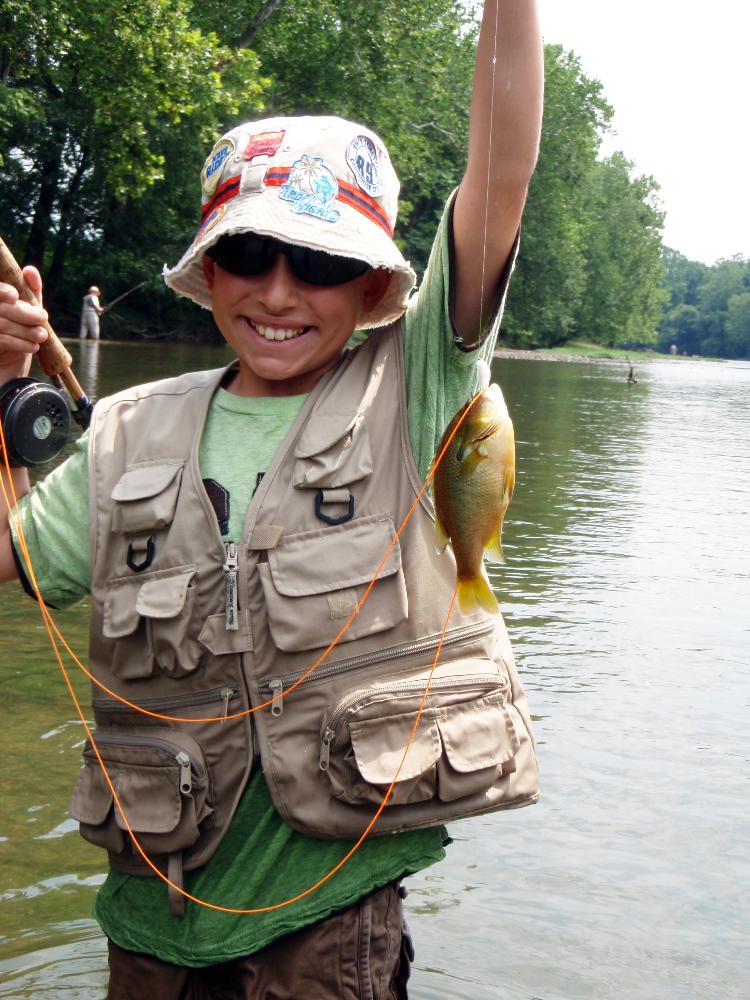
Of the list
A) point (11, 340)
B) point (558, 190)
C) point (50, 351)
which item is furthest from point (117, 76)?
point (558, 190)

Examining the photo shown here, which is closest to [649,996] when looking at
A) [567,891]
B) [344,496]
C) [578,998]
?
[578,998]

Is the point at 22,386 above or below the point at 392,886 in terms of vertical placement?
above

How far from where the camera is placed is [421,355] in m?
2.55

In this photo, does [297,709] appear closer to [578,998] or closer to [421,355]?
[421,355]

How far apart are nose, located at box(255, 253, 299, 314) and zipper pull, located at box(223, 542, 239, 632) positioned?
1.66 ft

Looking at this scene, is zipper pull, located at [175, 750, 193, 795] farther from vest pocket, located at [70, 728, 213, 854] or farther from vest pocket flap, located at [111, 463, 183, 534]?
vest pocket flap, located at [111, 463, 183, 534]

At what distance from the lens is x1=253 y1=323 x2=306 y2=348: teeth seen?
8.33 feet

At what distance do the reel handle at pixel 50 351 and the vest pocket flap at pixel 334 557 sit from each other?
0.74 metres

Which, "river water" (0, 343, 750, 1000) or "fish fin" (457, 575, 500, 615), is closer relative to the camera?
"fish fin" (457, 575, 500, 615)

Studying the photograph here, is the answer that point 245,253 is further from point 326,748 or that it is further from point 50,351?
point 326,748

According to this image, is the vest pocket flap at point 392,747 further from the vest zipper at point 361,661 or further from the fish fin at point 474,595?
the fish fin at point 474,595

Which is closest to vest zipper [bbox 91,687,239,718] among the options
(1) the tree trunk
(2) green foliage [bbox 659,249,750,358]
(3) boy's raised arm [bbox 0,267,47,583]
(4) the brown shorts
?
(3) boy's raised arm [bbox 0,267,47,583]

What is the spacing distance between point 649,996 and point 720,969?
28 centimetres

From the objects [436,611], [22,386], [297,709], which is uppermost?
[22,386]
